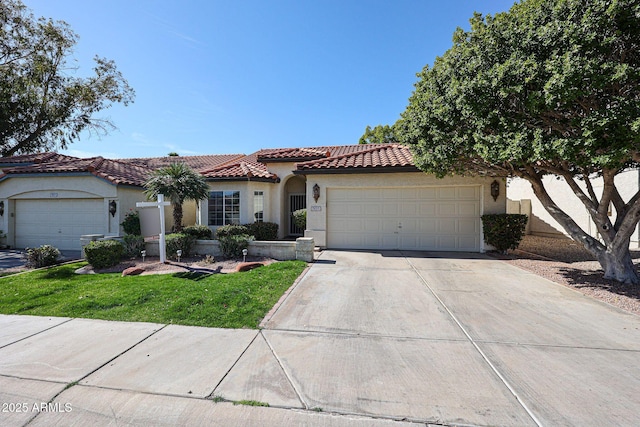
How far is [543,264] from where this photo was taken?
8.91 m

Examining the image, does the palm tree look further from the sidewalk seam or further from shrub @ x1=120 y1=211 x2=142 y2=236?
the sidewalk seam

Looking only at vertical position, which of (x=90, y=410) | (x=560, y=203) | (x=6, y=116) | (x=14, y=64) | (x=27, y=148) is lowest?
(x=90, y=410)

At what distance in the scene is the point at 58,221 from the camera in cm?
1275

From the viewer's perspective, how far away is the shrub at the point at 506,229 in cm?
1022

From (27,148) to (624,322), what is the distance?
3382 cm

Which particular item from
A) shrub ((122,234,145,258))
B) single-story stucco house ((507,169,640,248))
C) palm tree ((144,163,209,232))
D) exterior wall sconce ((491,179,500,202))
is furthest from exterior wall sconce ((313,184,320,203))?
single-story stucco house ((507,169,640,248))

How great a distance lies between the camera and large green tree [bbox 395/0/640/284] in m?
5.11

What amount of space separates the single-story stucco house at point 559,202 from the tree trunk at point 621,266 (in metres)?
5.04

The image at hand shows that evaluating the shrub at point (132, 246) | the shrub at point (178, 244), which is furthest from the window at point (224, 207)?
the shrub at point (132, 246)

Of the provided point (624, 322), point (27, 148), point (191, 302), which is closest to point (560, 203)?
point (624, 322)

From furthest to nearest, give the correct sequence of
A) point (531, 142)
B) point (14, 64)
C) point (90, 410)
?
point (14, 64) < point (531, 142) < point (90, 410)

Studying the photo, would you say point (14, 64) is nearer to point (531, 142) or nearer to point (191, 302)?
point (191, 302)

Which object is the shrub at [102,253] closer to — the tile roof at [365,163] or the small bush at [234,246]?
the small bush at [234,246]

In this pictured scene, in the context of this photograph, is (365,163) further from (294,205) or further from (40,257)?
(40,257)
